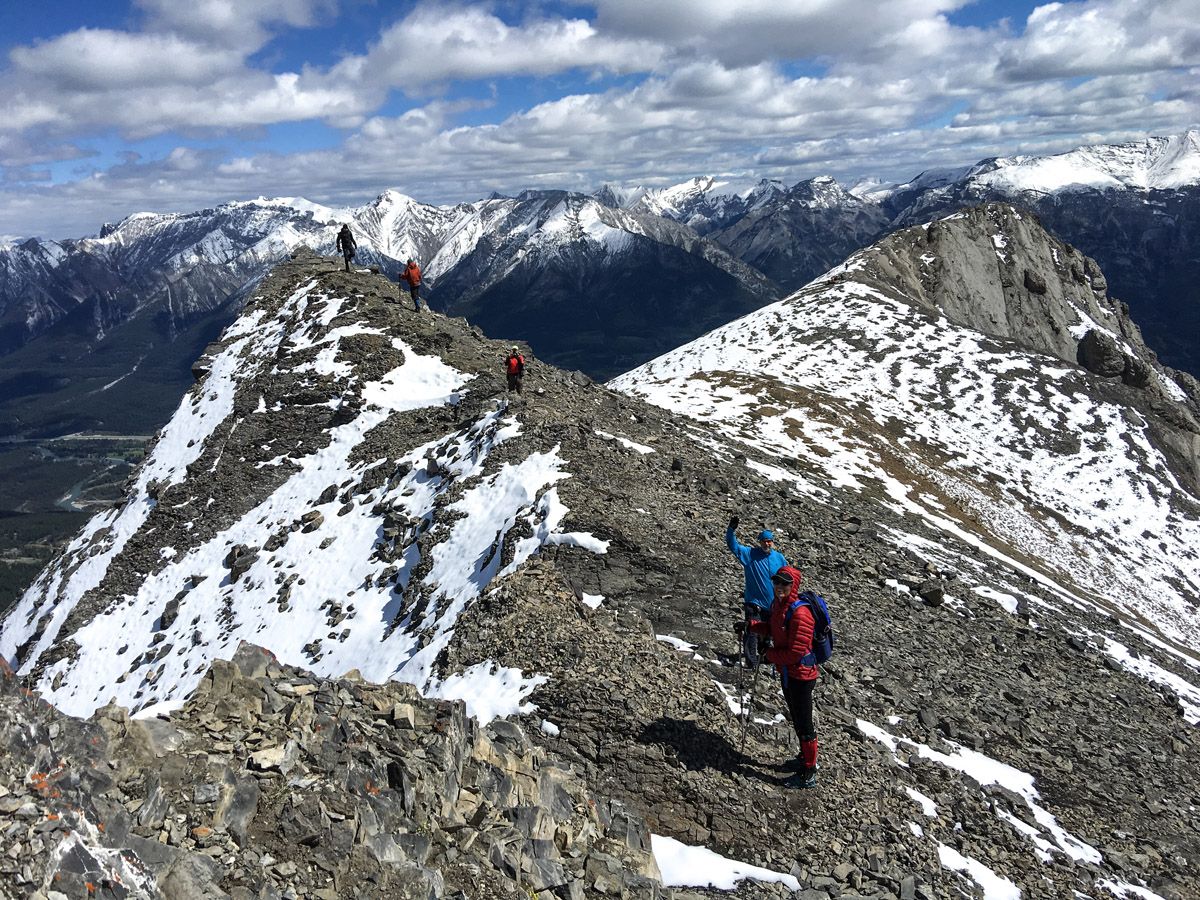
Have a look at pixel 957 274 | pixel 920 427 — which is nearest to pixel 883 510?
pixel 920 427

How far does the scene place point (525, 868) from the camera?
10461 mm

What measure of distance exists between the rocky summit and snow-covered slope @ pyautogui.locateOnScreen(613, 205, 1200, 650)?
0.73 metres

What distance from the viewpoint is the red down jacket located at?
13.4m

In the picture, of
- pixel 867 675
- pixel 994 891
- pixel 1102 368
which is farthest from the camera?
pixel 1102 368

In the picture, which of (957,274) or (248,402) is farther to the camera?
(957,274)

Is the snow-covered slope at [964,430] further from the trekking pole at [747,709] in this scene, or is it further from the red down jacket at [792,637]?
the red down jacket at [792,637]

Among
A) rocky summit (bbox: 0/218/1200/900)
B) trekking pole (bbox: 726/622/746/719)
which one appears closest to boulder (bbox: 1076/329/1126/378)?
rocky summit (bbox: 0/218/1200/900)

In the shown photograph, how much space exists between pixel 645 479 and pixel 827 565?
7166 millimetres

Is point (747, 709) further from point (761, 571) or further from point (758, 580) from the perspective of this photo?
Answer: point (761, 571)

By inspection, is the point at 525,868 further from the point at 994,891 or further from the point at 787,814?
the point at 994,891

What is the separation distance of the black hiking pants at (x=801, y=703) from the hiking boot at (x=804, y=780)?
0.66 m

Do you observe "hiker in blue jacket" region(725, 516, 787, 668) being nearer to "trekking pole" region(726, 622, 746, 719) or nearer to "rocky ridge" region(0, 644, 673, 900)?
"trekking pole" region(726, 622, 746, 719)

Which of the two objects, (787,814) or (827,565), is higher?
(787,814)

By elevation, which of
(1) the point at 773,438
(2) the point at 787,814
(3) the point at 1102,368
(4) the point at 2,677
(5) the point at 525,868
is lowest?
(3) the point at 1102,368
